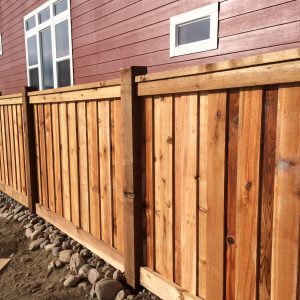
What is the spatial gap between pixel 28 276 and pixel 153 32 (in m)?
4.05

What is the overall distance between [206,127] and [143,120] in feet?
2.15

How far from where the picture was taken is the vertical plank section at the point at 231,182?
1.83m

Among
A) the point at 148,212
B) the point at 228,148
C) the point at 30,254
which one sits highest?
the point at 228,148

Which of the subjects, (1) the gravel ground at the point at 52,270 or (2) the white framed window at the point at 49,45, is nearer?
(1) the gravel ground at the point at 52,270

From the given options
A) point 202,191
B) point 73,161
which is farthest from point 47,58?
point 202,191

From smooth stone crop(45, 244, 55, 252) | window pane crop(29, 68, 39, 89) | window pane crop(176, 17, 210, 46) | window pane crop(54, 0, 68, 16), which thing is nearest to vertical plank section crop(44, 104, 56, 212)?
smooth stone crop(45, 244, 55, 252)

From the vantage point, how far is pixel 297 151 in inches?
61.1

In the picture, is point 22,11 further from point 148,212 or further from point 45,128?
point 148,212

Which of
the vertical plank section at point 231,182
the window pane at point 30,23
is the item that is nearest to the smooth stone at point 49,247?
the vertical plank section at point 231,182

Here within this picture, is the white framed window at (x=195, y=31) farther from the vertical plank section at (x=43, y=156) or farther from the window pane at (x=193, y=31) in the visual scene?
the vertical plank section at (x=43, y=156)

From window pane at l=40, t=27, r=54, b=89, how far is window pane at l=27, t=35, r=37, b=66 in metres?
0.48

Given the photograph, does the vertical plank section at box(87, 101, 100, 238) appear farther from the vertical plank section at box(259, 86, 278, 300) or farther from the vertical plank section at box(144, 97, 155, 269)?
the vertical plank section at box(259, 86, 278, 300)

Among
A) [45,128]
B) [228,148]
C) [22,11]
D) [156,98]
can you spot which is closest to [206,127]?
[228,148]

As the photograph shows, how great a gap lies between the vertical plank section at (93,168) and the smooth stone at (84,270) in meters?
0.28
